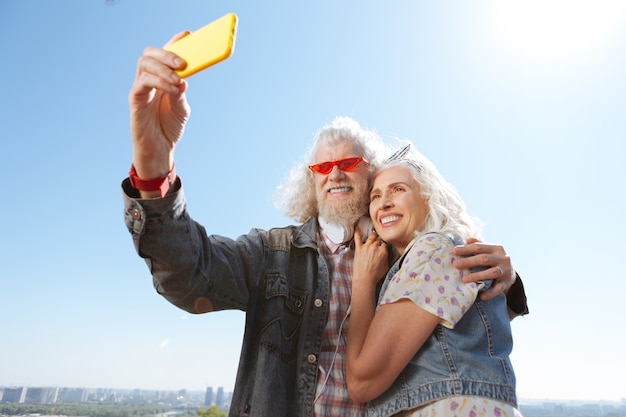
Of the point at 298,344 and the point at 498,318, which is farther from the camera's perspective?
the point at 298,344

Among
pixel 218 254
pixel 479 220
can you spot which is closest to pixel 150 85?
pixel 218 254

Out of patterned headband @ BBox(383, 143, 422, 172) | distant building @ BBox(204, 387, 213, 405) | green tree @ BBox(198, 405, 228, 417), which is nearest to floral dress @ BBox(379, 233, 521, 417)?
patterned headband @ BBox(383, 143, 422, 172)

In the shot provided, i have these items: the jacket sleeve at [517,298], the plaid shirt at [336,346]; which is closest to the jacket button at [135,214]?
the plaid shirt at [336,346]

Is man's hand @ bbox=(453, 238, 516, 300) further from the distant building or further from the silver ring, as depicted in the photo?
the distant building

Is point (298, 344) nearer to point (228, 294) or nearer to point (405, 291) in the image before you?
point (228, 294)

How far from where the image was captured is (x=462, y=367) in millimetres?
2271

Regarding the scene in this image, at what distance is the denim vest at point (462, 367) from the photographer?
224 centimetres

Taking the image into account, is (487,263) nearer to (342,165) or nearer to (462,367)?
(462,367)

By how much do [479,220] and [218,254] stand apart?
189cm

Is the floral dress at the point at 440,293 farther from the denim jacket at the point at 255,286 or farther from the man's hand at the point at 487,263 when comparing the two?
the denim jacket at the point at 255,286

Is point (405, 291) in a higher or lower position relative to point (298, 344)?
higher

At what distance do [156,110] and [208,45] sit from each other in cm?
52

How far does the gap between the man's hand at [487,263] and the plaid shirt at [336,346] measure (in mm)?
Answer: 1040

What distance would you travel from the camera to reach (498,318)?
2.53 m
